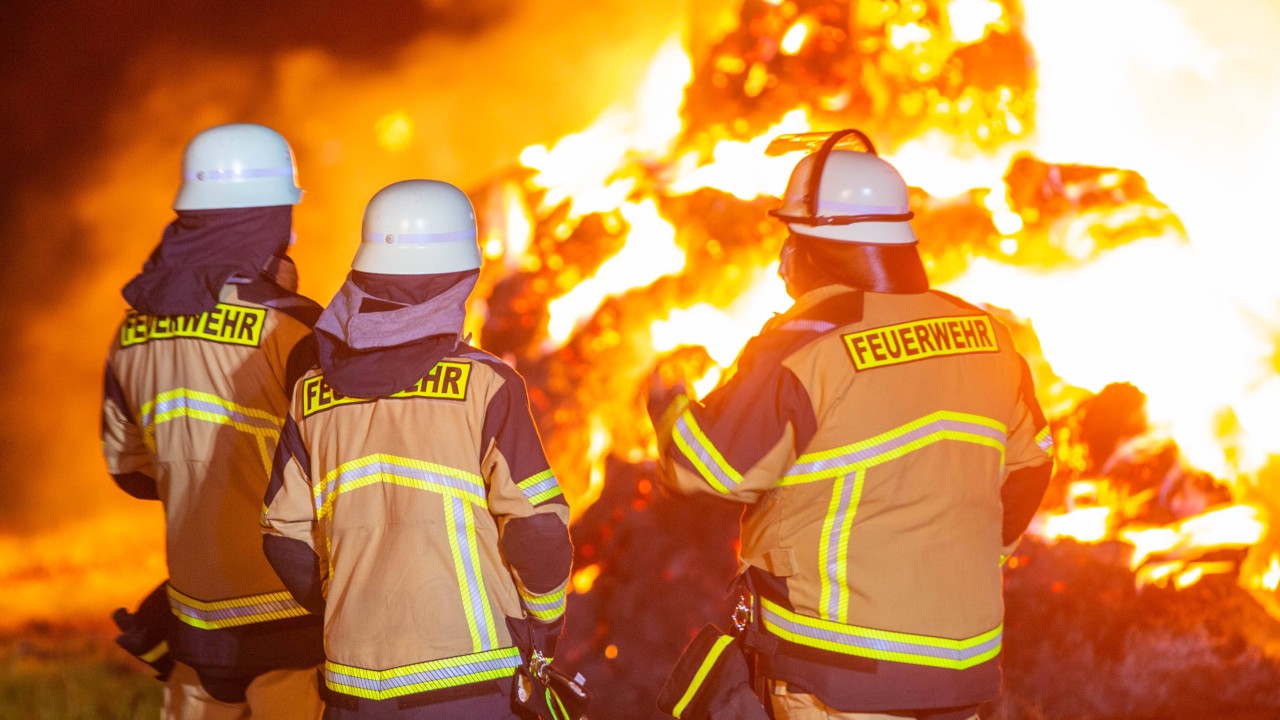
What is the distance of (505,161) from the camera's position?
7.27 metres

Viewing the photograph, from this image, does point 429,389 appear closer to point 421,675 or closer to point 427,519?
point 427,519

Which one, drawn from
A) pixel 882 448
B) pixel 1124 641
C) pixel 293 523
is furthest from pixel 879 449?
pixel 1124 641

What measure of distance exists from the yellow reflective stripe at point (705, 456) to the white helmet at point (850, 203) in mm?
768

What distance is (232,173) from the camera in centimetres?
415

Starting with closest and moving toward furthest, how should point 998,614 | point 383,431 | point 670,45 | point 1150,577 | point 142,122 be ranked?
point 383,431, point 998,614, point 1150,577, point 670,45, point 142,122

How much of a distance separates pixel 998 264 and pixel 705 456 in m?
3.43

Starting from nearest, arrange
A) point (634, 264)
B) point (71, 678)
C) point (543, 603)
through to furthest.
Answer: point (543, 603) → point (634, 264) → point (71, 678)

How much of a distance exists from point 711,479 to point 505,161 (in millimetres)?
4323

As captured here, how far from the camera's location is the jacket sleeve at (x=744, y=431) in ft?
11.1

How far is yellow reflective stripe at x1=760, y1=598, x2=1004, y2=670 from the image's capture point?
11.1 ft

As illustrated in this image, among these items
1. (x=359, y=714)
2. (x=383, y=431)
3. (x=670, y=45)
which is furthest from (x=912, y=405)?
(x=670, y=45)

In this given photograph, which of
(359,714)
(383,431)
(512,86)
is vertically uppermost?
(512,86)

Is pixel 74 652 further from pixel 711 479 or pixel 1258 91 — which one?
pixel 1258 91

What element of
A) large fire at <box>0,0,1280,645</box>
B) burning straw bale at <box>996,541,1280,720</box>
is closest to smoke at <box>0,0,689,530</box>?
large fire at <box>0,0,1280,645</box>
